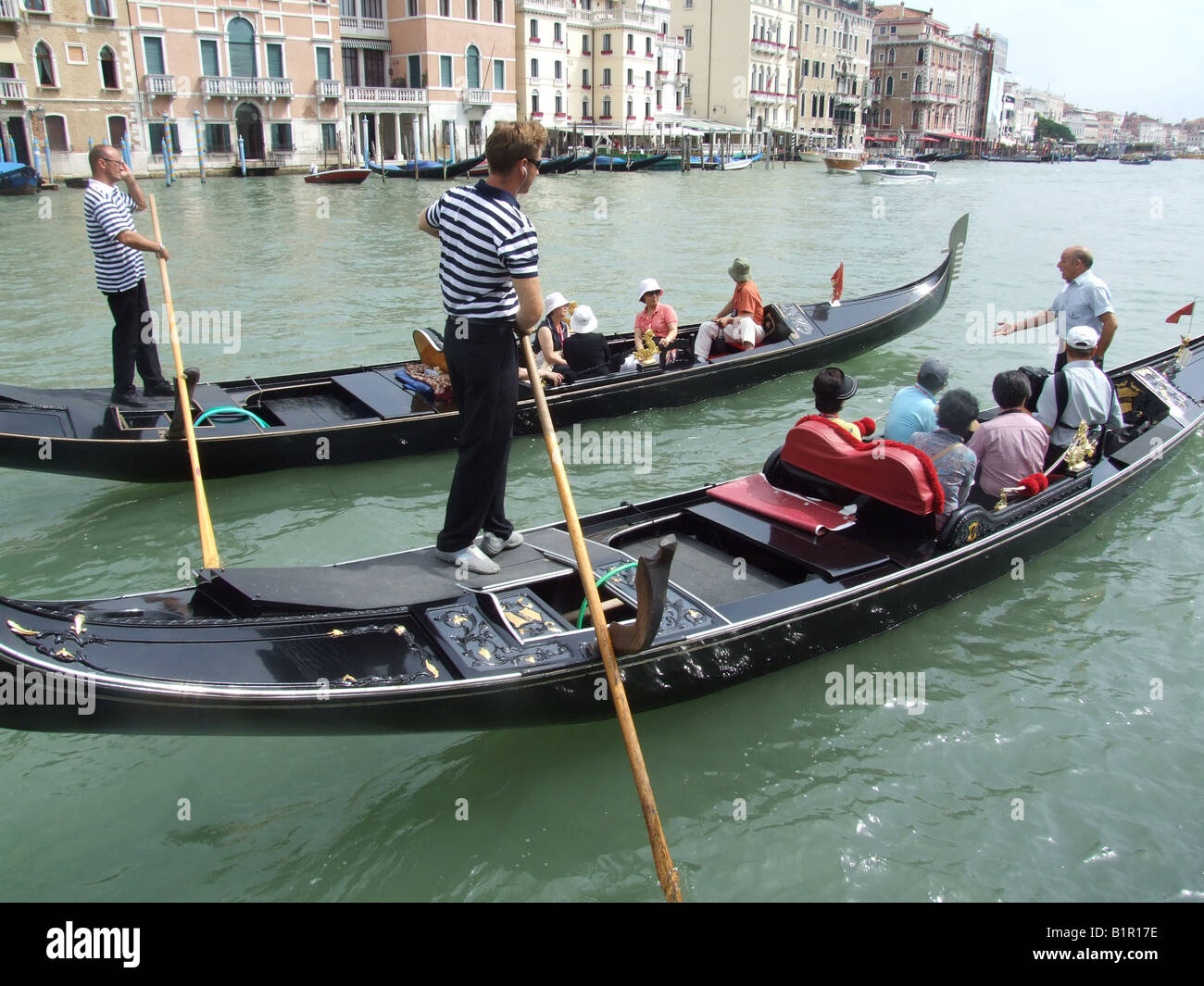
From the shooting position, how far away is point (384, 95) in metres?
30.7

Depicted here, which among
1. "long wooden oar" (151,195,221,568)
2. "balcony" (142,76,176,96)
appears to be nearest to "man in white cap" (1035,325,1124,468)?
"long wooden oar" (151,195,221,568)

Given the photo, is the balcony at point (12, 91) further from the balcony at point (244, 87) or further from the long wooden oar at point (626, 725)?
the long wooden oar at point (626, 725)

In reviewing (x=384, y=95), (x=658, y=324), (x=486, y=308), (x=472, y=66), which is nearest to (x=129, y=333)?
(x=486, y=308)

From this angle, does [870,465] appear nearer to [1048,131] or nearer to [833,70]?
[833,70]

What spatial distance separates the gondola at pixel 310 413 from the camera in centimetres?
419

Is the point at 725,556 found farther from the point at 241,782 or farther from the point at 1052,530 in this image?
the point at 241,782

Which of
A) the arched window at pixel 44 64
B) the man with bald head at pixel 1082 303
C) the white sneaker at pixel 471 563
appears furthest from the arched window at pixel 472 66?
the white sneaker at pixel 471 563

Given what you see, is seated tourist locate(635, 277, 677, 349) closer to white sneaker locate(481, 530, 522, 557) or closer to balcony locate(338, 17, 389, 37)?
white sneaker locate(481, 530, 522, 557)

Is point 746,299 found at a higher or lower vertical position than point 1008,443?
higher

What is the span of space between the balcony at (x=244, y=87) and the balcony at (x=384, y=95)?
2.43 meters

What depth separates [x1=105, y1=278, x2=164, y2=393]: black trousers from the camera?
4.59 m

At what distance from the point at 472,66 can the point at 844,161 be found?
49.5 feet

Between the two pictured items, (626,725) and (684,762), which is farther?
(684,762)
